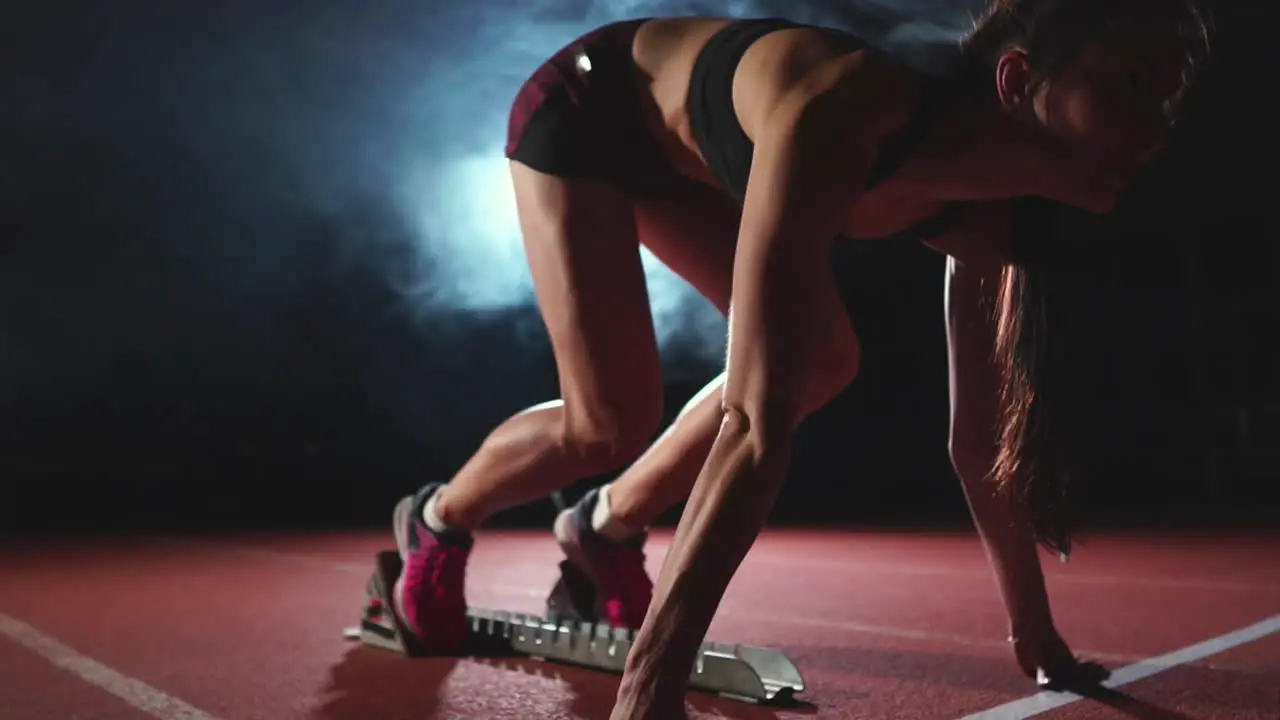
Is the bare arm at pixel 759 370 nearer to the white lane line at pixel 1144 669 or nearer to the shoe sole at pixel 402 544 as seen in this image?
the white lane line at pixel 1144 669

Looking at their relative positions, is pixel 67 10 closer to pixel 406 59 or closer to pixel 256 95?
pixel 256 95

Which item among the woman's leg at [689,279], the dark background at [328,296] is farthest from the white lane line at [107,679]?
the dark background at [328,296]

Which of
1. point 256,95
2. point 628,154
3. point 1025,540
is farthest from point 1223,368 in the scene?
point 256,95

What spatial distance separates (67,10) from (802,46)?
725 cm

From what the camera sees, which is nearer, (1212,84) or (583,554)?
(583,554)

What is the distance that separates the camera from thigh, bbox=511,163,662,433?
174cm

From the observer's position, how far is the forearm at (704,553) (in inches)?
42.7

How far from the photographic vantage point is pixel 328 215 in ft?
25.5

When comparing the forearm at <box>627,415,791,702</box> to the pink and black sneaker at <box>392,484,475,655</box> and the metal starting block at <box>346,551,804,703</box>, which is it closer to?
the metal starting block at <box>346,551,804,703</box>

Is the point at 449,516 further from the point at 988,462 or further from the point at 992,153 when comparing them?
the point at 992,153

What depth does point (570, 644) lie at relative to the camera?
1940 mm

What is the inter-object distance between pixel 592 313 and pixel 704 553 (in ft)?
2.37

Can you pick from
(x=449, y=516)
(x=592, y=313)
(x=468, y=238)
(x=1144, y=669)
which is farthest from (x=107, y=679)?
(x=468, y=238)

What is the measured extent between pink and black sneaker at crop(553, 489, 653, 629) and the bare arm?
99cm
